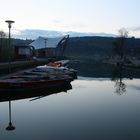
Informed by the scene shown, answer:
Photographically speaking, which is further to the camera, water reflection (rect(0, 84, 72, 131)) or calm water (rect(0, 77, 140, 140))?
water reflection (rect(0, 84, 72, 131))

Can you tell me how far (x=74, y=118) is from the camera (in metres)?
21.1

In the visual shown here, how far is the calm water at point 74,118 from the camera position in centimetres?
1725

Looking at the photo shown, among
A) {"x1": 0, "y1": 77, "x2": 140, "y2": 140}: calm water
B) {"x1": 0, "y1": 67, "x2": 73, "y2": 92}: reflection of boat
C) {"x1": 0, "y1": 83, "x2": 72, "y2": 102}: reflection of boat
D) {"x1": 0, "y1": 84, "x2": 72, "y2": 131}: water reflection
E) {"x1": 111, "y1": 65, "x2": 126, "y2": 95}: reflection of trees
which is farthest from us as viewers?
{"x1": 111, "y1": 65, "x2": 126, "y2": 95}: reflection of trees

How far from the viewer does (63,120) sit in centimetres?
2050

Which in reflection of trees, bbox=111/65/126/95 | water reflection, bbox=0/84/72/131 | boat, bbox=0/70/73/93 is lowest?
reflection of trees, bbox=111/65/126/95

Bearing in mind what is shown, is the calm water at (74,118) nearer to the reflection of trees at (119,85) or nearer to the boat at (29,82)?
the boat at (29,82)

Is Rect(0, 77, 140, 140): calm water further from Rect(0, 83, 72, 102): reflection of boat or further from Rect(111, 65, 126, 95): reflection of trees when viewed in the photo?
Rect(111, 65, 126, 95): reflection of trees

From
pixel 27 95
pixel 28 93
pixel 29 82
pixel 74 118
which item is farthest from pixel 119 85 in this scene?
pixel 74 118

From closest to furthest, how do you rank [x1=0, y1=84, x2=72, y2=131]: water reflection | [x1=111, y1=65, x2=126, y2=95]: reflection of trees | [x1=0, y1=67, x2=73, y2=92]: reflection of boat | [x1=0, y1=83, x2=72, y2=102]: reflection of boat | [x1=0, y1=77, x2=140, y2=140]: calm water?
1. [x1=0, y1=77, x2=140, y2=140]: calm water
2. [x1=0, y1=84, x2=72, y2=131]: water reflection
3. [x1=0, y1=83, x2=72, y2=102]: reflection of boat
4. [x1=0, y1=67, x2=73, y2=92]: reflection of boat
5. [x1=111, y1=65, x2=126, y2=95]: reflection of trees

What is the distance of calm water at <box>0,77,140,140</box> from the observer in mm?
17250

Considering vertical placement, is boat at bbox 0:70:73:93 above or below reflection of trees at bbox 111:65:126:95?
above

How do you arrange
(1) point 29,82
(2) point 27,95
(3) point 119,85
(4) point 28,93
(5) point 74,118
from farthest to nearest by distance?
(3) point 119,85 < (1) point 29,82 < (4) point 28,93 < (2) point 27,95 < (5) point 74,118

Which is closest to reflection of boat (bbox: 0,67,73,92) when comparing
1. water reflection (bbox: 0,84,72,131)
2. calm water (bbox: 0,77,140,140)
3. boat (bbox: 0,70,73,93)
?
boat (bbox: 0,70,73,93)

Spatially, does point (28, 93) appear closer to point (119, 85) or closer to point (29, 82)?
point (29, 82)
